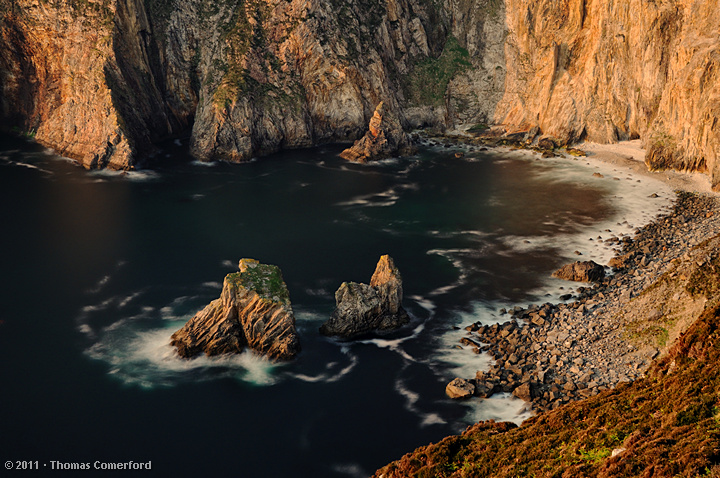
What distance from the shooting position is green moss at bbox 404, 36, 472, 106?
159625mm

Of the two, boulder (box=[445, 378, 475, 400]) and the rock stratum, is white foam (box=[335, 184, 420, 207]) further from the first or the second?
boulder (box=[445, 378, 475, 400])

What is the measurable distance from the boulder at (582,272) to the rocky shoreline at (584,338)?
1167mm

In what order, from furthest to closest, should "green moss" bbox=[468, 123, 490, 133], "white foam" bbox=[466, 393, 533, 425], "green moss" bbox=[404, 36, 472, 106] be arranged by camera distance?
"green moss" bbox=[404, 36, 472, 106] → "green moss" bbox=[468, 123, 490, 133] → "white foam" bbox=[466, 393, 533, 425]

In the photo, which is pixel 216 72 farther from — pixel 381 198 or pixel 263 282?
pixel 263 282

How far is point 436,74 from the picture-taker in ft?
535

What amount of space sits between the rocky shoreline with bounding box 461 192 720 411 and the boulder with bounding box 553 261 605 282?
117 cm

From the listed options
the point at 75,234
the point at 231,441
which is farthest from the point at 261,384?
the point at 75,234

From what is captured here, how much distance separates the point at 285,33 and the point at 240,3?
50.7ft

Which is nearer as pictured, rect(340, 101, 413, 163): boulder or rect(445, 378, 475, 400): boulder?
rect(445, 378, 475, 400): boulder

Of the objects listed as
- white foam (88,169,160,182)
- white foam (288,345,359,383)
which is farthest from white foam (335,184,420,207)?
white foam (288,345,359,383)

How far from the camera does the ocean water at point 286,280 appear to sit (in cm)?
4925

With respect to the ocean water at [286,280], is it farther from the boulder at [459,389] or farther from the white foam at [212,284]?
the boulder at [459,389]

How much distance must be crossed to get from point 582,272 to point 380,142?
2807 inches

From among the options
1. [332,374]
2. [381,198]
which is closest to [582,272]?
[332,374]
